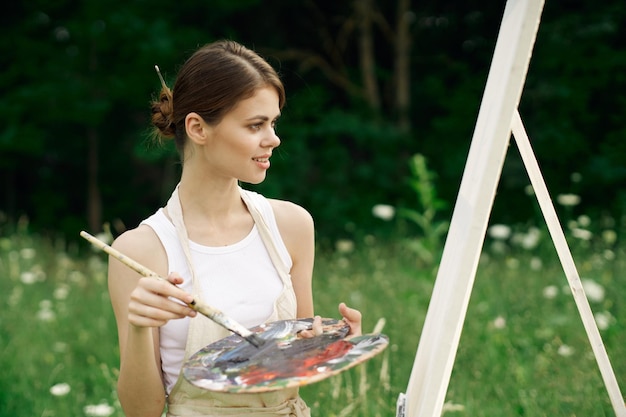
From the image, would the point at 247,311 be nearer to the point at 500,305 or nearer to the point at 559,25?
the point at 500,305

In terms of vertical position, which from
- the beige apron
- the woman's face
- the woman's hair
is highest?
the woman's hair

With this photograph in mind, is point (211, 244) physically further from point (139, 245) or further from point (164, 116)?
point (164, 116)

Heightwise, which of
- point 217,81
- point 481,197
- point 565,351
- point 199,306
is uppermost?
point 217,81

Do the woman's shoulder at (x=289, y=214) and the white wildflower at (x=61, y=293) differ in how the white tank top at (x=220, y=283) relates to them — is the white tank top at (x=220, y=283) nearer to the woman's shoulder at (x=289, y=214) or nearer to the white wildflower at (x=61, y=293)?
the woman's shoulder at (x=289, y=214)

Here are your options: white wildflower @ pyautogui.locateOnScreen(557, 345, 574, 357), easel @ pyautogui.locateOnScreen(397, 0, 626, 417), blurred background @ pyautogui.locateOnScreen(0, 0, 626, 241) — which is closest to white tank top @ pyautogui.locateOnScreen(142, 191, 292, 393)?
easel @ pyautogui.locateOnScreen(397, 0, 626, 417)

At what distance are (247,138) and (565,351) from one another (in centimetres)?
174

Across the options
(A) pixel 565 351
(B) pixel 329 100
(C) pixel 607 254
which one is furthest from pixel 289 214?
(B) pixel 329 100

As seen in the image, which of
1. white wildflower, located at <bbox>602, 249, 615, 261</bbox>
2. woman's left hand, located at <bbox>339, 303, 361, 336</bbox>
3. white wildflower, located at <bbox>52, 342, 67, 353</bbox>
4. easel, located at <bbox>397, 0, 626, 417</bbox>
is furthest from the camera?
white wildflower, located at <bbox>52, 342, 67, 353</bbox>

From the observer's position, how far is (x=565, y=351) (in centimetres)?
294

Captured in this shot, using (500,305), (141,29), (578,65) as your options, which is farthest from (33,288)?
(578,65)

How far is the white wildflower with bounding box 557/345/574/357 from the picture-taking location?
295 cm

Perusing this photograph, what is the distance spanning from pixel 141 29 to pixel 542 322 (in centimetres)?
688

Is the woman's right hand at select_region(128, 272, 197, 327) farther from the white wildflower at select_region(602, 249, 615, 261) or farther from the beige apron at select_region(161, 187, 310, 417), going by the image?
→ the white wildflower at select_region(602, 249, 615, 261)

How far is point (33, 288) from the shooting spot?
193 inches
